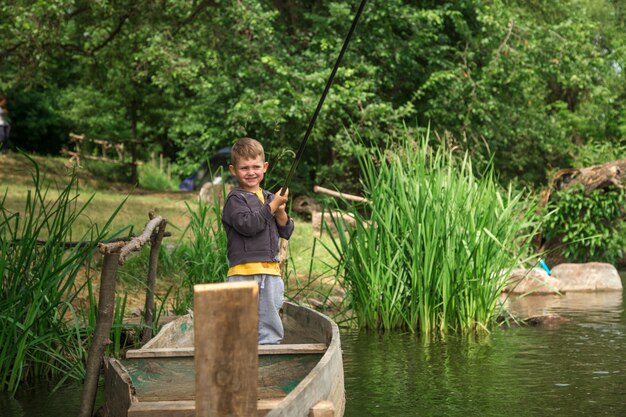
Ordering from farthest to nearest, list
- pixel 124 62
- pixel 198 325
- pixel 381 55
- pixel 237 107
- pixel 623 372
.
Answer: pixel 124 62 → pixel 381 55 → pixel 237 107 → pixel 623 372 → pixel 198 325

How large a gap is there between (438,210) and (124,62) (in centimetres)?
1738

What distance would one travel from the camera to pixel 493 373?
22.4 ft

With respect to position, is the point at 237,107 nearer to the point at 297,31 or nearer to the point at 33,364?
the point at 297,31

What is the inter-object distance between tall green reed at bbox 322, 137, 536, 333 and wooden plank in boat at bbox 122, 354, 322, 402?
3.09 meters

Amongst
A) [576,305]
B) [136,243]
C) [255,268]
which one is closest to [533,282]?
[576,305]

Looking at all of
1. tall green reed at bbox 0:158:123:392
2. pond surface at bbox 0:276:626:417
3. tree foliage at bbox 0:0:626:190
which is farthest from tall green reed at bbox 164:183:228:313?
tree foliage at bbox 0:0:626:190

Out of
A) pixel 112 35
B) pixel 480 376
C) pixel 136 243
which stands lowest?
pixel 480 376

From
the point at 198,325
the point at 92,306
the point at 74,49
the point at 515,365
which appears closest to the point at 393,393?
the point at 515,365

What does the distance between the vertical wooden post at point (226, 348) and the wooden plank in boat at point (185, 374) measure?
2.20 m

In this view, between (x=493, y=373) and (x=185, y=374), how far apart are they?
8.89 ft

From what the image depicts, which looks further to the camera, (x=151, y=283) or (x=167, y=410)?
(x=151, y=283)

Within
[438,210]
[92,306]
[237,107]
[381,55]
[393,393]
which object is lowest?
[393,393]

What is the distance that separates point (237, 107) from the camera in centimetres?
1889

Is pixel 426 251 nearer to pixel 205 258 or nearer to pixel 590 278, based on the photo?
pixel 205 258
